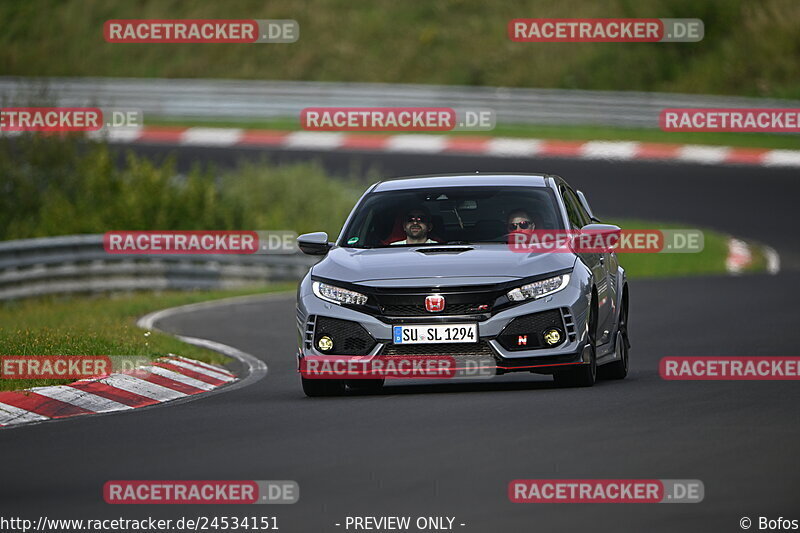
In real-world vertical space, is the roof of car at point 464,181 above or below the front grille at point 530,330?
above

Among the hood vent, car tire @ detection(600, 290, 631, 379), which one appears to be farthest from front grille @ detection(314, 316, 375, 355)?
car tire @ detection(600, 290, 631, 379)

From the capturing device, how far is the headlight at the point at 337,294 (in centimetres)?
1199

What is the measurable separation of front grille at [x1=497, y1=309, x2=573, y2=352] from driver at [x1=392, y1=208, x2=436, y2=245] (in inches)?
51.5

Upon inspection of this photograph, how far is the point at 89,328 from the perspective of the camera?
56.5ft

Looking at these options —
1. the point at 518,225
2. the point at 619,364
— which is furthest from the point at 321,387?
the point at 619,364

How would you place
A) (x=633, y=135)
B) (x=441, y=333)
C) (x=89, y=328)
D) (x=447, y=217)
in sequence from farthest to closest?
(x=633, y=135)
(x=89, y=328)
(x=447, y=217)
(x=441, y=333)

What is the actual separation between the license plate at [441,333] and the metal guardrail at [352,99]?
87.2 ft

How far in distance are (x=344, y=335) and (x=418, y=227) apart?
1267mm

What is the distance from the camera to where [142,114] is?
43.7m

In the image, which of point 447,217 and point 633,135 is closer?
point 447,217

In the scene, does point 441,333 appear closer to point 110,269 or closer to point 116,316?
point 116,316

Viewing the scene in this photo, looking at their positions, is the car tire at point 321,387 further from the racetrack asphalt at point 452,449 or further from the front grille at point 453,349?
the front grille at point 453,349

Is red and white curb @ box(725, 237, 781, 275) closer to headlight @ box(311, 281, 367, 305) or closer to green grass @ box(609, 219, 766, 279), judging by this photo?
green grass @ box(609, 219, 766, 279)

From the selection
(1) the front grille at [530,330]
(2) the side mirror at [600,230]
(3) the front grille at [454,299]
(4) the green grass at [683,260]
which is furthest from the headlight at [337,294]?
(4) the green grass at [683,260]
